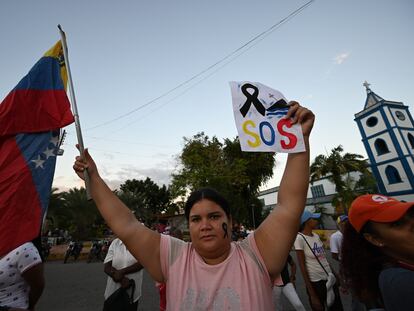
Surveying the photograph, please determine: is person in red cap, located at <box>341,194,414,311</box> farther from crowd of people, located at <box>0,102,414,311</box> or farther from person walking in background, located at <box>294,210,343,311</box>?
person walking in background, located at <box>294,210,343,311</box>

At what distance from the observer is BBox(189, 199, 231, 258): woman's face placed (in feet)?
4.70

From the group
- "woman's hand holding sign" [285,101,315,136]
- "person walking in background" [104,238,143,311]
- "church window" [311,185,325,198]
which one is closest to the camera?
"woman's hand holding sign" [285,101,315,136]

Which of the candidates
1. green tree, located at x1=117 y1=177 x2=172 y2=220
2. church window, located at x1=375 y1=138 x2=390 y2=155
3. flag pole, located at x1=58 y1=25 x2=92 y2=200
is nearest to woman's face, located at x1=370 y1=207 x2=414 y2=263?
flag pole, located at x1=58 y1=25 x2=92 y2=200

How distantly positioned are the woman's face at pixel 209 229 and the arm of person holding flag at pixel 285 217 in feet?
0.67

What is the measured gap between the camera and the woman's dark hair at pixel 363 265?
167 cm

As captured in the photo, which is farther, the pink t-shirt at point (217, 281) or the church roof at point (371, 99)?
the church roof at point (371, 99)

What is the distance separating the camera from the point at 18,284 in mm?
2164

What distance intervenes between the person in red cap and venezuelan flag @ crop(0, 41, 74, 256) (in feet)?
8.95

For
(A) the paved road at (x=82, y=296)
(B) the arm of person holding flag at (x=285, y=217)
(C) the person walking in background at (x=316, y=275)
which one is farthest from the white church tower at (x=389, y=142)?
(B) the arm of person holding flag at (x=285, y=217)

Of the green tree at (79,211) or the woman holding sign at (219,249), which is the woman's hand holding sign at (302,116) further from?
the green tree at (79,211)

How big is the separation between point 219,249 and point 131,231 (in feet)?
1.77

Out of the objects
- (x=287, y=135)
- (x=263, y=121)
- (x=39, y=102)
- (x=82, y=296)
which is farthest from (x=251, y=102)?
(x=82, y=296)

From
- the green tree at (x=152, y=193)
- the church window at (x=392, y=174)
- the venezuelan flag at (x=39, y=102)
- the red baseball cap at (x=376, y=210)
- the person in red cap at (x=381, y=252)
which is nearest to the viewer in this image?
the person in red cap at (x=381, y=252)

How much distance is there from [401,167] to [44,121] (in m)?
37.1
